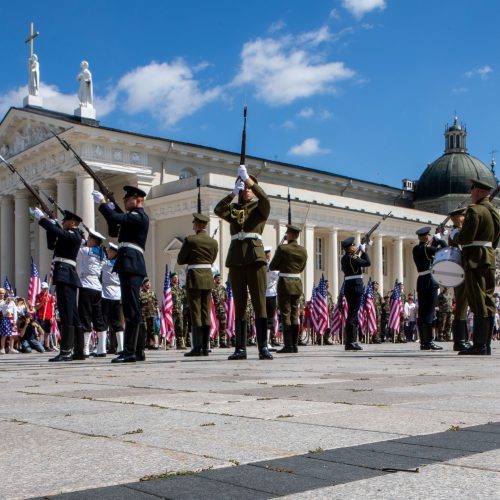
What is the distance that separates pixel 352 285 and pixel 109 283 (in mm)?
4592

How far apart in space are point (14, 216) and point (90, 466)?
53676 millimetres

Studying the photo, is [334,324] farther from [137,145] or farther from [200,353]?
[137,145]

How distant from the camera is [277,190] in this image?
153 feet

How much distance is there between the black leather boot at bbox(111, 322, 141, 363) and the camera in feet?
32.8

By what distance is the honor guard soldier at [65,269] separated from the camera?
11.1 m

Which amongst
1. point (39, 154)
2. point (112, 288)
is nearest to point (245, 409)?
point (112, 288)

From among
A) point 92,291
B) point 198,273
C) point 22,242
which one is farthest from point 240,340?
point 22,242

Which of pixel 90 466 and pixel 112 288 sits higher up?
pixel 112 288

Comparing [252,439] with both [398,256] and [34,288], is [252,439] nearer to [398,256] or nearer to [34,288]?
[34,288]

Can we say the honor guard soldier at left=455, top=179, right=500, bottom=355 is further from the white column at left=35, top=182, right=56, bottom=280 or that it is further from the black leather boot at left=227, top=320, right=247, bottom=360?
the white column at left=35, top=182, right=56, bottom=280

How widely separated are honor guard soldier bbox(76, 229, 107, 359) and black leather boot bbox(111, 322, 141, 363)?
2.24 metres

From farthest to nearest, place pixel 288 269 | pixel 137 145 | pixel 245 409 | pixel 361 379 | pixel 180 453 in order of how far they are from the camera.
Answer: pixel 137 145
pixel 288 269
pixel 361 379
pixel 245 409
pixel 180 453

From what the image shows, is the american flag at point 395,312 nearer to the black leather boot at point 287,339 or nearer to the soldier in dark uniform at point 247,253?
the black leather boot at point 287,339

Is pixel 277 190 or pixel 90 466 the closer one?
pixel 90 466
